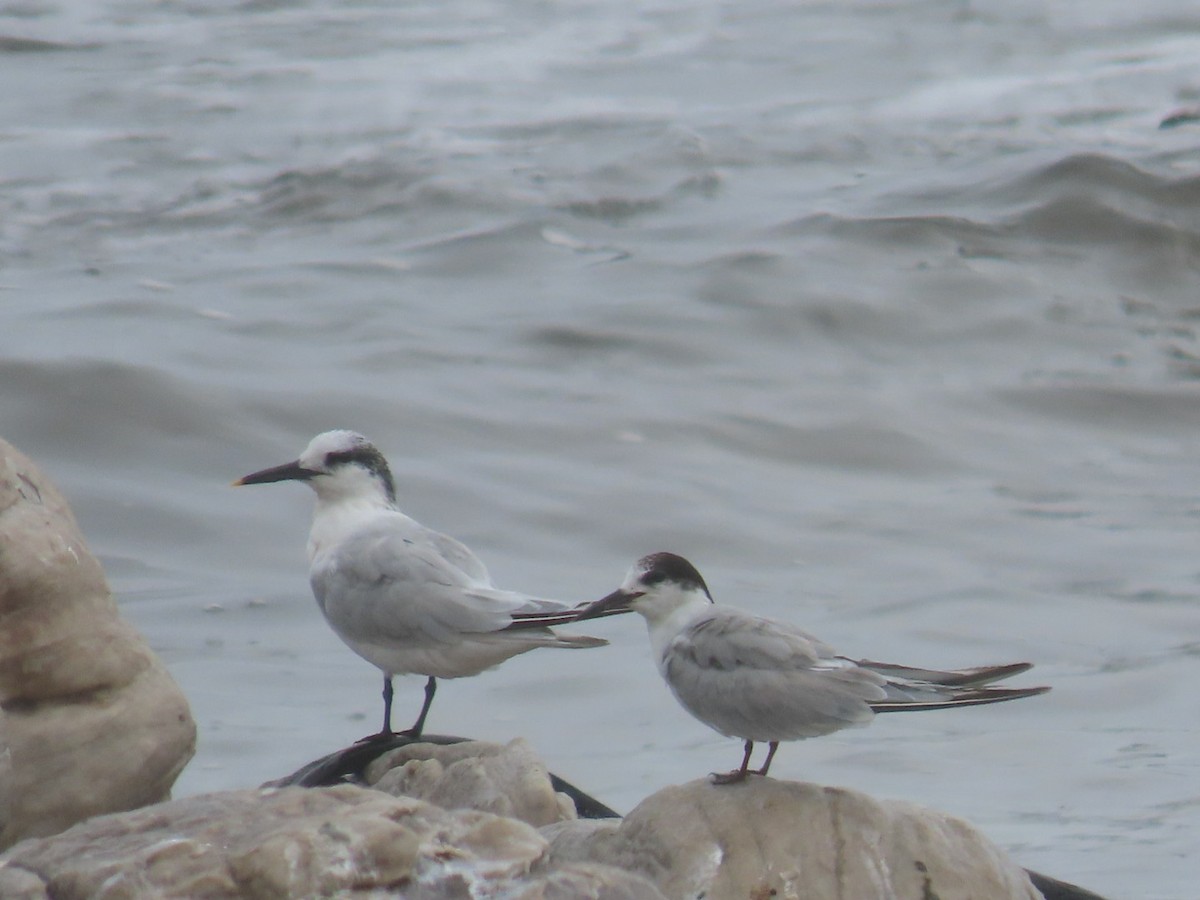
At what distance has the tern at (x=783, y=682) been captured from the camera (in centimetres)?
470

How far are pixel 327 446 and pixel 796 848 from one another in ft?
8.03

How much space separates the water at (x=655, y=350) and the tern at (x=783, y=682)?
6.30ft

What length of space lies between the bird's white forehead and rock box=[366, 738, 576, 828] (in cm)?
A: 123

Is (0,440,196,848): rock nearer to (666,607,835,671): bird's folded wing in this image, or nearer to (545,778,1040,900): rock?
(545,778,1040,900): rock

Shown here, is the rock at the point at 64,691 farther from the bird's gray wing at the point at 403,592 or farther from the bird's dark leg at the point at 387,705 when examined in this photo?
the bird's dark leg at the point at 387,705

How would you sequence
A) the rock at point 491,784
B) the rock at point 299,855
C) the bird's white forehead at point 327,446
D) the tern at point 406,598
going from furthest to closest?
the bird's white forehead at point 327,446
the tern at point 406,598
the rock at point 491,784
the rock at point 299,855

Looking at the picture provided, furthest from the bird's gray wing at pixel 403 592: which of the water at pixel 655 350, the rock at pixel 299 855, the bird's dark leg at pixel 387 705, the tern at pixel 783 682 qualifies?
the water at pixel 655 350

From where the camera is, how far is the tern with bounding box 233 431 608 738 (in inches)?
224

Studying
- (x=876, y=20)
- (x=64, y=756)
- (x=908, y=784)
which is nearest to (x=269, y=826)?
(x=64, y=756)

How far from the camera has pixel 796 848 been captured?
4.79 meters

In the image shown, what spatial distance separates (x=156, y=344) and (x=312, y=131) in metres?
7.15

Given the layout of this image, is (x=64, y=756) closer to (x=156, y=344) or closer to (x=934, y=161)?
(x=156, y=344)

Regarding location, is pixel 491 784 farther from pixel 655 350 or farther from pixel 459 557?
pixel 655 350

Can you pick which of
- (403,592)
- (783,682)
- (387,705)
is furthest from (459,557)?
(783,682)
